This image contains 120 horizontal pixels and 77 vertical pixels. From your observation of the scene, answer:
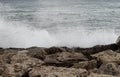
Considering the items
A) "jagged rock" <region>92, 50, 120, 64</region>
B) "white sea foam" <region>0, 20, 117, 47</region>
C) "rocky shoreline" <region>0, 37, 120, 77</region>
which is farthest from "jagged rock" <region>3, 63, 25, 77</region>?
"white sea foam" <region>0, 20, 117, 47</region>

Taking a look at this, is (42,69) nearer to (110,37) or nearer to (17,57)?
(17,57)

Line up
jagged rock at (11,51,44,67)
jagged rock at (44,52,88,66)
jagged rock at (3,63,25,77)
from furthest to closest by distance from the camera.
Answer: jagged rock at (44,52,88,66), jagged rock at (11,51,44,67), jagged rock at (3,63,25,77)

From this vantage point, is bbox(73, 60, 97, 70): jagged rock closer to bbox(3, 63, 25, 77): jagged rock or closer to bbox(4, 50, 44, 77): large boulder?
bbox(4, 50, 44, 77): large boulder

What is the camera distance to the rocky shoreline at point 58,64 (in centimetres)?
831

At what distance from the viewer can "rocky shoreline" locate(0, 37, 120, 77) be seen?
831cm

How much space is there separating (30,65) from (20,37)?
12644 millimetres

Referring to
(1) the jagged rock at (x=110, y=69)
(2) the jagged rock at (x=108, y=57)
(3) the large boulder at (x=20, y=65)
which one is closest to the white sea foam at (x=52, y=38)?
(2) the jagged rock at (x=108, y=57)

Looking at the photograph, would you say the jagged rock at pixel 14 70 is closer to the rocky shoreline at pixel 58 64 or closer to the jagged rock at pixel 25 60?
the rocky shoreline at pixel 58 64

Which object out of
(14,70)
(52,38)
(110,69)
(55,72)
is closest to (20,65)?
(14,70)

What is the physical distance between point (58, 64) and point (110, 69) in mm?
1652

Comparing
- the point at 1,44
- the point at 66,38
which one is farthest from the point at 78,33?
the point at 1,44

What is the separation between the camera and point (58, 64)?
9672 millimetres

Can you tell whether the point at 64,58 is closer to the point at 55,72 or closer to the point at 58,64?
the point at 58,64

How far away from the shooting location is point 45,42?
19875 mm
